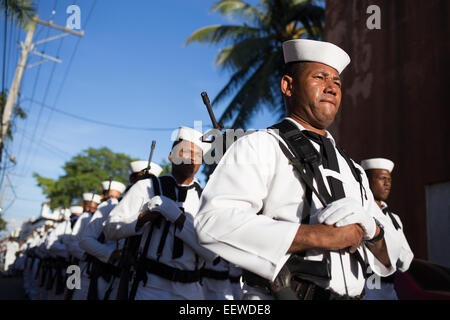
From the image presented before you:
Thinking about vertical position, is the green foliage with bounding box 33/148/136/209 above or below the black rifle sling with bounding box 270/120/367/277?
above

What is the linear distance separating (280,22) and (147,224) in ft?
47.8

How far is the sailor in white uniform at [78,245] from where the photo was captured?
22.1 ft

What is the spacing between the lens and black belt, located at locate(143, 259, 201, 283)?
370 cm

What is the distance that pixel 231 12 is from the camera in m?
17.8

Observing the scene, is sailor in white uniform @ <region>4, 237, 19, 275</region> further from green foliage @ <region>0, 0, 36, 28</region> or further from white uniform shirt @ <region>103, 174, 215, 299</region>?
white uniform shirt @ <region>103, 174, 215, 299</region>

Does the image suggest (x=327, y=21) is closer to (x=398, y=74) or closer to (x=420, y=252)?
(x=398, y=74)

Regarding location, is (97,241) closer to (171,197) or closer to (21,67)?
(171,197)

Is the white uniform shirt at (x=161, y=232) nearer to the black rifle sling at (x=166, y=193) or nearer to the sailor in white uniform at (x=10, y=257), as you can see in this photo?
the black rifle sling at (x=166, y=193)

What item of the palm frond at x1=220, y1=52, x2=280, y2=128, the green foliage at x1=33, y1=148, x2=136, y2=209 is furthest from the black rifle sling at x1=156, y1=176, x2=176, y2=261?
the green foliage at x1=33, y1=148, x2=136, y2=209

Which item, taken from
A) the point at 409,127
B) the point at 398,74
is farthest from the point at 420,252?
the point at 398,74

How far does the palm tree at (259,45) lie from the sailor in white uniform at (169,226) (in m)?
11.8

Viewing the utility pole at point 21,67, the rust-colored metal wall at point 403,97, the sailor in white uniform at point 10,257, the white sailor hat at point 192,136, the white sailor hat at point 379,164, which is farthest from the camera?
the sailor in white uniform at point 10,257

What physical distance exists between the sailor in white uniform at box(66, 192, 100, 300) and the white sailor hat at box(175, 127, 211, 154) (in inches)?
143

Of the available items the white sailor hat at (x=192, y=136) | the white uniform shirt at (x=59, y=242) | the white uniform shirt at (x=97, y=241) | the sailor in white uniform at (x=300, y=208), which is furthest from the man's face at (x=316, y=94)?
the white uniform shirt at (x=59, y=242)
